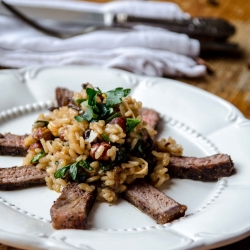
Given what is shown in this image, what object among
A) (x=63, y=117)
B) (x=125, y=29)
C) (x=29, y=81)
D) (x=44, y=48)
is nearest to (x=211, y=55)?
(x=125, y=29)

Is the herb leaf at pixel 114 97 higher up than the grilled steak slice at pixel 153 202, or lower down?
higher up

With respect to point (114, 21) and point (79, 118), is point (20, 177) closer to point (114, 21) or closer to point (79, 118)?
point (79, 118)

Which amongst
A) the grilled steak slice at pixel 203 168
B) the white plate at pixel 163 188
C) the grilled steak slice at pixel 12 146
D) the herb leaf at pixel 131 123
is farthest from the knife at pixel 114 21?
the grilled steak slice at pixel 203 168

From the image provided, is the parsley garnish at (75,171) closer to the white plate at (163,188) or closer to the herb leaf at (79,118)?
the white plate at (163,188)

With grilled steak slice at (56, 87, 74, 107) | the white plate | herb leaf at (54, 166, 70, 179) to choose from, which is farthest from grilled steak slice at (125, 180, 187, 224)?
grilled steak slice at (56, 87, 74, 107)

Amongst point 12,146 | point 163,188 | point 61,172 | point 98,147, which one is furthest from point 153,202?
point 12,146

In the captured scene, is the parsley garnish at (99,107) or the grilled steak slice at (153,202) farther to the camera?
the parsley garnish at (99,107)

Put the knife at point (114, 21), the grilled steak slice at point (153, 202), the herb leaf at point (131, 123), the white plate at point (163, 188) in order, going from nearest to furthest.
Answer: the white plate at point (163, 188) < the grilled steak slice at point (153, 202) < the herb leaf at point (131, 123) < the knife at point (114, 21)
